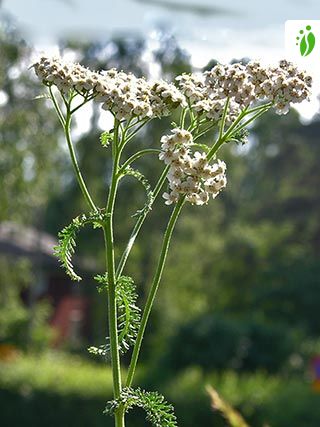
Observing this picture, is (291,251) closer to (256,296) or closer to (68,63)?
(256,296)

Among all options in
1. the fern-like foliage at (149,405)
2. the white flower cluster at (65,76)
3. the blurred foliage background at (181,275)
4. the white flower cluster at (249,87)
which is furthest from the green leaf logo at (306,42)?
the blurred foliage background at (181,275)

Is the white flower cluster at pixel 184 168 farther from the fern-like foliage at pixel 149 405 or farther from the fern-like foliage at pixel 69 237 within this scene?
the fern-like foliage at pixel 149 405

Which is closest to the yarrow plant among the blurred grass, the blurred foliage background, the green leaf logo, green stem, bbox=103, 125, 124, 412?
green stem, bbox=103, 125, 124, 412

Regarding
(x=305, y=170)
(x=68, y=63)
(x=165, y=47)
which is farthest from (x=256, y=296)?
(x=68, y=63)

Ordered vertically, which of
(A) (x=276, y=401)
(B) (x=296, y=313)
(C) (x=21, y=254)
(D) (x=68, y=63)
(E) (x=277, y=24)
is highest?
(C) (x=21, y=254)

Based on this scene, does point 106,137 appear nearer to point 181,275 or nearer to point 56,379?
point 56,379

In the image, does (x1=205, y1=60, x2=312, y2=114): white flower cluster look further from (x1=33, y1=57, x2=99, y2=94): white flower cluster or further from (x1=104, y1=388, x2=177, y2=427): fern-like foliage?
(x1=104, y1=388, x2=177, y2=427): fern-like foliage

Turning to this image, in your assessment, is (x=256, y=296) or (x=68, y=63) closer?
(x=68, y=63)
